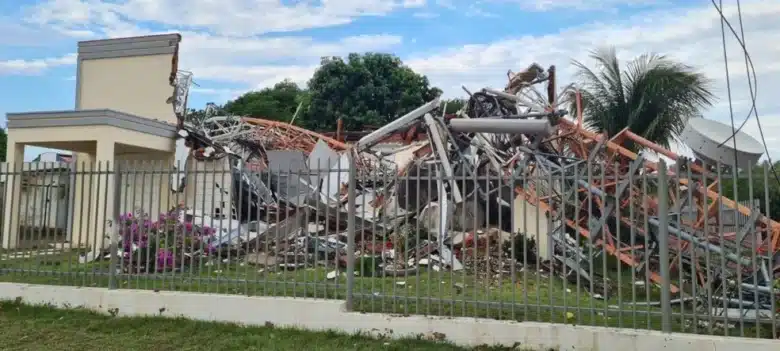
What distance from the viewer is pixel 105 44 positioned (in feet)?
56.6

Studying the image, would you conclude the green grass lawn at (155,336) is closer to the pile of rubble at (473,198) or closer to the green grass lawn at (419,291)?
the green grass lawn at (419,291)

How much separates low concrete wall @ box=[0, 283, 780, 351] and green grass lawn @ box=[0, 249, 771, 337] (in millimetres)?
150

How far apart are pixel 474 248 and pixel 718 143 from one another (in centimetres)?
342

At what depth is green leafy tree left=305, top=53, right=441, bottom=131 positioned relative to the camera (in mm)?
30969

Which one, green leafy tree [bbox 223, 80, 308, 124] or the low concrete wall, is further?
green leafy tree [bbox 223, 80, 308, 124]

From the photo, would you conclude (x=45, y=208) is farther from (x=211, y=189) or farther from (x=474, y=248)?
(x=474, y=248)

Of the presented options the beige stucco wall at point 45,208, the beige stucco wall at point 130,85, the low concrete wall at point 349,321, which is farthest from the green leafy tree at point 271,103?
the low concrete wall at point 349,321

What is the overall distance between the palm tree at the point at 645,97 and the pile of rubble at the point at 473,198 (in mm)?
694

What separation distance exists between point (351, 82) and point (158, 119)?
15.8 m

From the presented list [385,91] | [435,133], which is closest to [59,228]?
[435,133]

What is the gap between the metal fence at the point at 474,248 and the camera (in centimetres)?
570

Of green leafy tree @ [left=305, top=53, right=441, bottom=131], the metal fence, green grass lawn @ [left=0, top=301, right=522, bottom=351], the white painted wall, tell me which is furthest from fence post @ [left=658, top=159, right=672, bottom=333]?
green leafy tree @ [left=305, top=53, right=441, bottom=131]

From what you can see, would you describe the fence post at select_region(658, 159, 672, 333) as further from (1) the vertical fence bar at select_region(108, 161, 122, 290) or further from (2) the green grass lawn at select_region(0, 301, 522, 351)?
(1) the vertical fence bar at select_region(108, 161, 122, 290)

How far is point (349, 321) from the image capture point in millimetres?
6543
